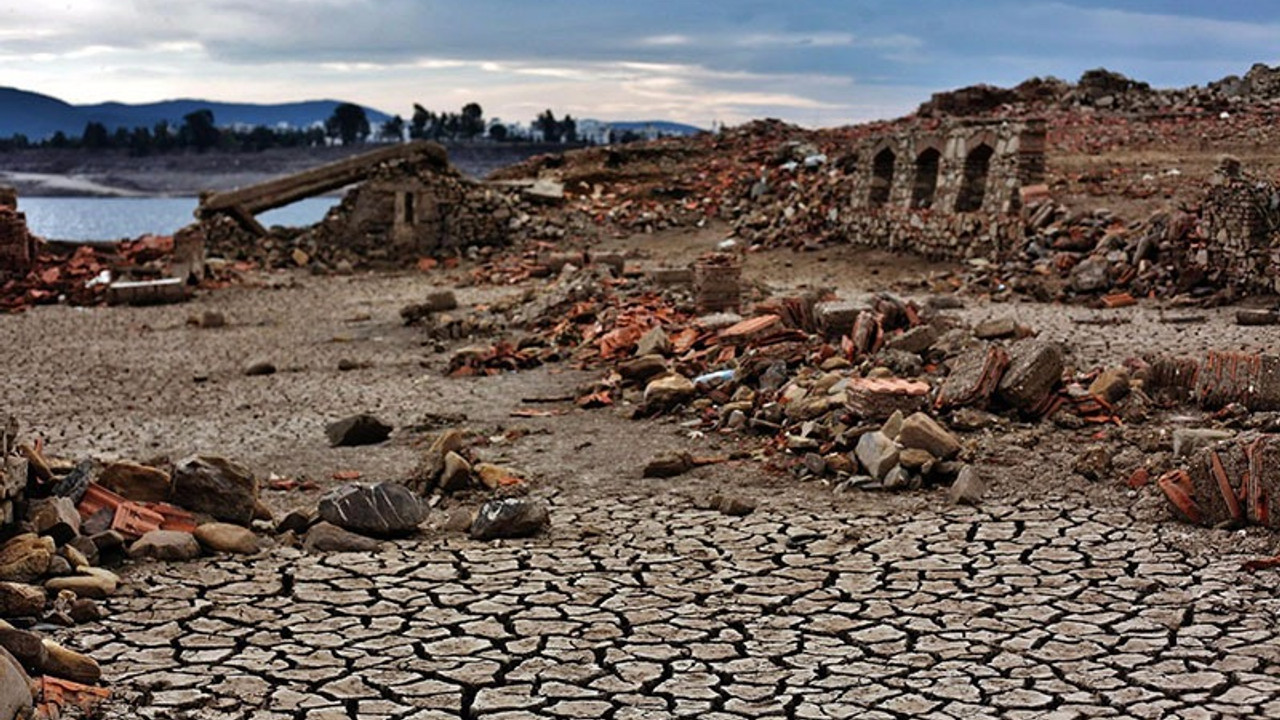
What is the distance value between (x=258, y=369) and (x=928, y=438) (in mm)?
8217

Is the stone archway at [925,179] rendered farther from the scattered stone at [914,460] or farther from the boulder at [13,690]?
the boulder at [13,690]

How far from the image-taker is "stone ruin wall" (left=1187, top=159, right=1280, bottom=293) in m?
13.6

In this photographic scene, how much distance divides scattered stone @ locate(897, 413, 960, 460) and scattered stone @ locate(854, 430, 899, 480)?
4.7 inches

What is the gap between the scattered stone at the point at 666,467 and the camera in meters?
8.88

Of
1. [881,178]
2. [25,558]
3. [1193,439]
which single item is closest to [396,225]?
[881,178]

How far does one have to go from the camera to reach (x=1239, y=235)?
547 inches

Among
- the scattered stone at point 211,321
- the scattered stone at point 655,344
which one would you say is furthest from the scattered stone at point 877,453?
the scattered stone at point 211,321

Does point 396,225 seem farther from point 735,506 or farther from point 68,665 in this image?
point 68,665

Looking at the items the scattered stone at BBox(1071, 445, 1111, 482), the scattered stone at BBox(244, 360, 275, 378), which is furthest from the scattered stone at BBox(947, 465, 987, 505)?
the scattered stone at BBox(244, 360, 275, 378)

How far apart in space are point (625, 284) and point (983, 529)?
9.96 metres

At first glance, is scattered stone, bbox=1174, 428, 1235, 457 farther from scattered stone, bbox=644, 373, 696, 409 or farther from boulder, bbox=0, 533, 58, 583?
boulder, bbox=0, 533, 58, 583

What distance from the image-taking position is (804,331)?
12188 millimetres

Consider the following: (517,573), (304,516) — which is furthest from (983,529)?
(304,516)

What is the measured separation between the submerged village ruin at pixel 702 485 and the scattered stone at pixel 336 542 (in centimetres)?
5
